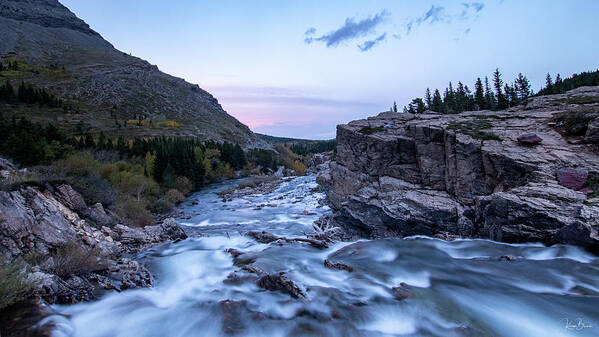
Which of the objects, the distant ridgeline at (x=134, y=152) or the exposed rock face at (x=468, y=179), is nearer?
the exposed rock face at (x=468, y=179)

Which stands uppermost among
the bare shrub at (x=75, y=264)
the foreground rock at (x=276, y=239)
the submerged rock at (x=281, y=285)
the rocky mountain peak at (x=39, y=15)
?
the rocky mountain peak at (x=39, y=15)

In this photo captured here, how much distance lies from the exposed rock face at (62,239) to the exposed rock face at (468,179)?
12310 mm

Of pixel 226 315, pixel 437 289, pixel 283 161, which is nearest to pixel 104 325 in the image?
pixel 226 315

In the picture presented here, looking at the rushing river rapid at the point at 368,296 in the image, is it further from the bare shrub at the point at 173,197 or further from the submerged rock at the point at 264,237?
the bare shrub at the point at 173,197

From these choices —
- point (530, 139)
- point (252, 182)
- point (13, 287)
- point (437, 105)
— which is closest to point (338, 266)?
point (13, 287)

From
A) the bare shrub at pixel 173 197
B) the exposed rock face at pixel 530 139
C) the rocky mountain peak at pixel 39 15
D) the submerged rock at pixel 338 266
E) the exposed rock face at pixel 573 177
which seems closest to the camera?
the submerged rock at pixel 338 266

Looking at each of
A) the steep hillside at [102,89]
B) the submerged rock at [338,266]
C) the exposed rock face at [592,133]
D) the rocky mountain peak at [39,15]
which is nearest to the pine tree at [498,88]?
the exposed rock face at [592,133]

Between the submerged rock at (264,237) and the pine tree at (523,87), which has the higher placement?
the pine tree at (523,87)

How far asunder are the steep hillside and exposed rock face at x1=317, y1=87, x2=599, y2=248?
6928 centimetres

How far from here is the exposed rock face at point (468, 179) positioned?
1090 cm

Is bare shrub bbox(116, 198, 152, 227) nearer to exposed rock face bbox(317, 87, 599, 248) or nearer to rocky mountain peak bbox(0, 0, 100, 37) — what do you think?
exposed rock face bbox(317, 87, 599, 248)

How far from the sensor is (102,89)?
104 meters

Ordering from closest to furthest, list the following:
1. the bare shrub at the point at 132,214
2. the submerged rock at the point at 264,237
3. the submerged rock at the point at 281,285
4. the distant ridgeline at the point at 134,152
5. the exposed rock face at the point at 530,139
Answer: the submerged rock at the point at 281,285 → the submerged rock at the point at 264,237 → the exposed rock face at the point at 530,139 → the bare shrub at the point at 132,214 → the distant ridgeline at the point at 134,152

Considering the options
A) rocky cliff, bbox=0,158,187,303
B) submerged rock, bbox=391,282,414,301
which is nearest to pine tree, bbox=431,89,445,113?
submerged rock, bbox=391,282,414,301
